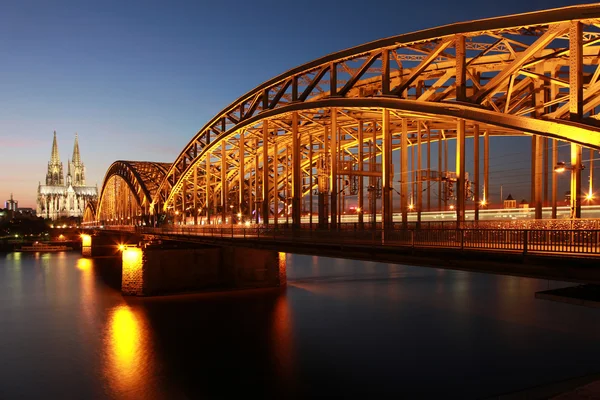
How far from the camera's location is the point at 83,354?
3036 cm

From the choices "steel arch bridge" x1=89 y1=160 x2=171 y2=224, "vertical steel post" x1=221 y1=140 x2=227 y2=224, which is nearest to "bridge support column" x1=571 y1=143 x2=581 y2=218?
"vertical steel post" x1=221 y1=140 x2=227 y2=224

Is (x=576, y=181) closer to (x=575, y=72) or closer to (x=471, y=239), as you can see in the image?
(x=575, y=72)

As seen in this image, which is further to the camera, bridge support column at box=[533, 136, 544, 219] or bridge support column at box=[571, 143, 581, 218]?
bridge support column at box=[533, 136, 544, 219]

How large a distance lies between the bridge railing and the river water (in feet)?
20.0

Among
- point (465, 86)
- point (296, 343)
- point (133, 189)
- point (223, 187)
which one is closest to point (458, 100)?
point (465, 86)

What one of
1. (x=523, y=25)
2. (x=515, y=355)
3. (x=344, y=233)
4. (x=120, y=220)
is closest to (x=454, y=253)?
(x=344, y=233)

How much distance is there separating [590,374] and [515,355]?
13.8 feet

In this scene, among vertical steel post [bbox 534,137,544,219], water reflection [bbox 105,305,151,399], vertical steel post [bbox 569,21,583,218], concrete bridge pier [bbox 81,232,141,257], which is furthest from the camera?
concrete bridge pier [bbox 81,232,141,257]

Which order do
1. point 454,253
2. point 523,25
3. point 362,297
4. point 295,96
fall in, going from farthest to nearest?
point 362,297 < point 295,96 < point 523,25 < point 454,253

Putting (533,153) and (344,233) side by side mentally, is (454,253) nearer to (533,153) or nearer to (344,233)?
(344,233)

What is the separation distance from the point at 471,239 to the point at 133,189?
298ft

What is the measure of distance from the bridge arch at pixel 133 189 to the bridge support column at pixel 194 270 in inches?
1748

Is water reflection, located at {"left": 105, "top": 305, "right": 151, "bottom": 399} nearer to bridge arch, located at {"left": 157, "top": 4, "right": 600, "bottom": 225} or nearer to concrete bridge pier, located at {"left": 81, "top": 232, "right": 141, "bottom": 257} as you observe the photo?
bridge arch, located at {"left": 157, "top": 4, "right": 600, "bottom": 225}

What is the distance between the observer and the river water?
2430cm
